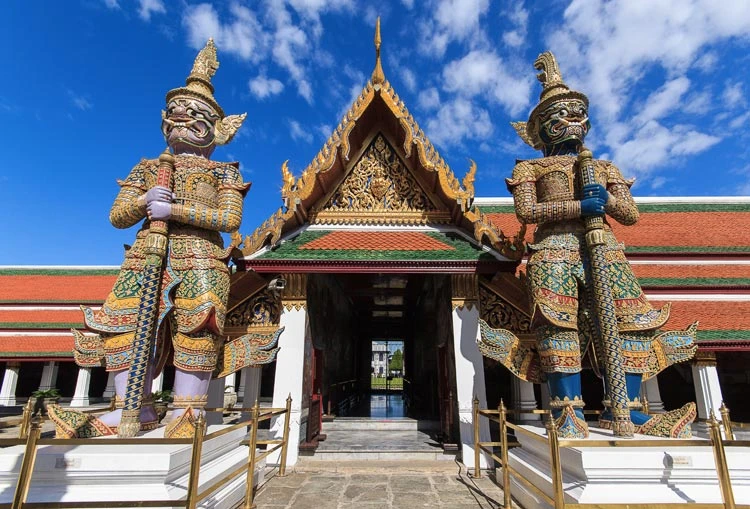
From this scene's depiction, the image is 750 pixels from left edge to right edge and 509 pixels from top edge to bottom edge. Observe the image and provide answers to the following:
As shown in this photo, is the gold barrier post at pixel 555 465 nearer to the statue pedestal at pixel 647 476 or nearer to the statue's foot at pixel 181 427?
the statue pedestal at pixel 647 476

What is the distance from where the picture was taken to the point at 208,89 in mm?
4270

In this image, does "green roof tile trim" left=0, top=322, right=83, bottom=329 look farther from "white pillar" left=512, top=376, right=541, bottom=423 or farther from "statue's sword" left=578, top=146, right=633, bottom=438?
"statue's sword" left=578, top=146, right=633, bottom=438

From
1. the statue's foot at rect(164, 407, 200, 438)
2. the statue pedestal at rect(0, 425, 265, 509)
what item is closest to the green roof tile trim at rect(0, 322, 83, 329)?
the statue's foot at rect(164, 407, 200, 438)

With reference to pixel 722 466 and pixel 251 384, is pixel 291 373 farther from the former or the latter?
pixel 722 466

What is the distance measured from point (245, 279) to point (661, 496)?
513 centimetres

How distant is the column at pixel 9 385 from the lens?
13.8 m

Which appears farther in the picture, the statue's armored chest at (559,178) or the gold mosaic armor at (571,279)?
the statue's armored chest at (559,178)

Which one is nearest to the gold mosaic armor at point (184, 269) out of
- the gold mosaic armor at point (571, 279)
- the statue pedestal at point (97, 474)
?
the statue pedestal at point (97, 474)

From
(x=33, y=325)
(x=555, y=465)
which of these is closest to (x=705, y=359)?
(x=555, y=465)

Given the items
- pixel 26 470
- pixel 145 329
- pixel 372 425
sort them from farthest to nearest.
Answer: pixel 372 425 → pixel 145 329 → pixel 26 470

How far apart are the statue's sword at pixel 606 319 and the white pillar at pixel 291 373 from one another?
3.65 meters

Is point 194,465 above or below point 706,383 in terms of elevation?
below

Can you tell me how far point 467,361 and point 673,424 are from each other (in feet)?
7.81

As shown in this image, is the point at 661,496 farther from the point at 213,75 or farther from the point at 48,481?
the point at 213,75
